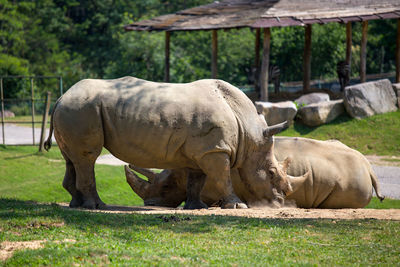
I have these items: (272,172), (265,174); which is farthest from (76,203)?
(272,172)

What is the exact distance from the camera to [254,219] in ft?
25.2

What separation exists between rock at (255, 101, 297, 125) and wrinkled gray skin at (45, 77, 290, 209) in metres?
8.69

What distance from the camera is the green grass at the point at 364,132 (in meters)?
16.9

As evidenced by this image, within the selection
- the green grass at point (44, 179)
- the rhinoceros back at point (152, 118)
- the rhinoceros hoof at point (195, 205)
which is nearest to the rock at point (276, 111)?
the green grass at point (44, 179)

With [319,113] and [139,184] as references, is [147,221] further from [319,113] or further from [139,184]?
[319,113]

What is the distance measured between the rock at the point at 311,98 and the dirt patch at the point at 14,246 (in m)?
15.0

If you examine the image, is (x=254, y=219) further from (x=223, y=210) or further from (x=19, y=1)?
(x=19, y=1)

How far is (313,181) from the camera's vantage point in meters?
10.1

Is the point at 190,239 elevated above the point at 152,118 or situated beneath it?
situated beneath

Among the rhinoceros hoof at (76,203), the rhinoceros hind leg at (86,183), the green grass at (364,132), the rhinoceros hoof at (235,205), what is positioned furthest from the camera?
the green grass at (364,132)

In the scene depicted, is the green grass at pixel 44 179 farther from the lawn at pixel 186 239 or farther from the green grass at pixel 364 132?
the green grass at pixel 364 132

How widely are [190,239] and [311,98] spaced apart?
14508 mm

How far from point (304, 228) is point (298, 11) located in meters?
14.2

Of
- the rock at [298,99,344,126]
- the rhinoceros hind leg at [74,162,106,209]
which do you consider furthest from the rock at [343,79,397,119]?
the rhinoceros hind leg at [74,162,106,209]
